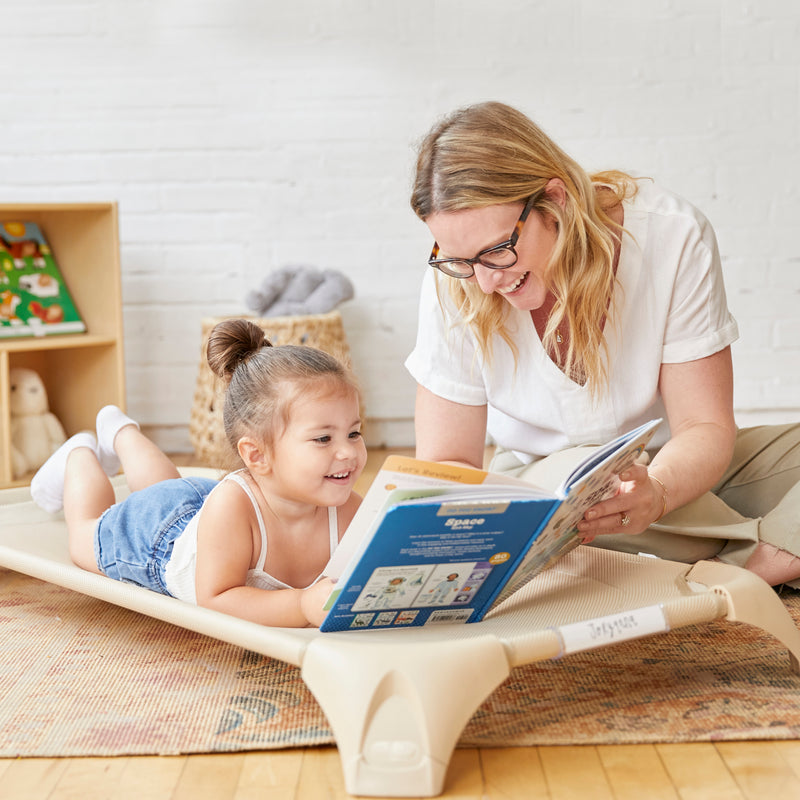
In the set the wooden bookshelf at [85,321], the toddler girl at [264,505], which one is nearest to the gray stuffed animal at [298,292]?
the wooden bookshelf at [85,321]

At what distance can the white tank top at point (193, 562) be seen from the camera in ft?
4.46

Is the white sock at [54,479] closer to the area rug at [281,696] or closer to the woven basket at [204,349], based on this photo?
the area rug at [281,696]

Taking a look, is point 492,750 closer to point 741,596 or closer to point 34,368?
point 741,596

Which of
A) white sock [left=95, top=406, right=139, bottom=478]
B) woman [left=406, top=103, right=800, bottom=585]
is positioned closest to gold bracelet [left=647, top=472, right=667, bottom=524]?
woman [left=406, top=103, right=800, bottom=585]

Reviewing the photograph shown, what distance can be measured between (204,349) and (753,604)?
198 cm

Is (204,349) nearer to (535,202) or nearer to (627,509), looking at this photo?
(535,202)

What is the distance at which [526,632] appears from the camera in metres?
1.11

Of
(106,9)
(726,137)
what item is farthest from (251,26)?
(726,137)

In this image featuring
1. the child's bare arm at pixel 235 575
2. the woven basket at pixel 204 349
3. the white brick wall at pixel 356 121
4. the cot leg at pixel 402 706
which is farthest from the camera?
the white brick wall at pixel 356 121

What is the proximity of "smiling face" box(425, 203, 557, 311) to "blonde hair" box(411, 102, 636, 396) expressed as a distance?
12 mm

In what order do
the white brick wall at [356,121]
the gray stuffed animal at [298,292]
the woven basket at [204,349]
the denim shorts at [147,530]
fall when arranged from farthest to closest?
the white brick wall at [356,121] < the gray stuffed animal at [298,292] < the woven basket at [204,349] < the denim shorts at [147,530]

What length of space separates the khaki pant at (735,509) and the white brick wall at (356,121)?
154 centimetres

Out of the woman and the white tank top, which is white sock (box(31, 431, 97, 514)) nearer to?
the white tank top

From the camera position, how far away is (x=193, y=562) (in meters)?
1.40
